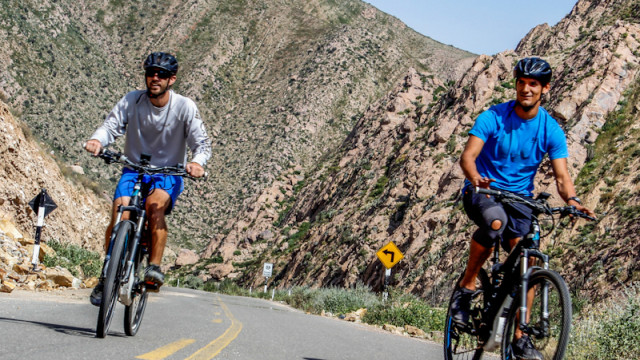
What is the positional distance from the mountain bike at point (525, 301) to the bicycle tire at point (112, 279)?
2994 millimetres

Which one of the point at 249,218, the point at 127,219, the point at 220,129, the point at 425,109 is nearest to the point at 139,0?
the point at 220,129

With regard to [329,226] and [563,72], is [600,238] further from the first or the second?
[329,226]

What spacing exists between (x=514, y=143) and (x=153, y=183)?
3420 mm

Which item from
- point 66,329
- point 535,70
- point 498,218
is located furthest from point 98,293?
point 535,70

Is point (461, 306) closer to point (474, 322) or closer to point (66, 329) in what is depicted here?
point (474, 322)

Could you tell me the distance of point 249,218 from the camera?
58969 millimetres

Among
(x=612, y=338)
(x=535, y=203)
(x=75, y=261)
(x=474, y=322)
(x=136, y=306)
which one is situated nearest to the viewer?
(x=535, y=203)

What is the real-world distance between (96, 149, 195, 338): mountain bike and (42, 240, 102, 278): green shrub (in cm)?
1078

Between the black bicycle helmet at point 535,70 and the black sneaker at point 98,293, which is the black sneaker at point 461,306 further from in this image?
the black sneaker at point 98,293

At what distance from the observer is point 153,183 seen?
20.1 ft

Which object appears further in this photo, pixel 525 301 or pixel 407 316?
pixel 407 316

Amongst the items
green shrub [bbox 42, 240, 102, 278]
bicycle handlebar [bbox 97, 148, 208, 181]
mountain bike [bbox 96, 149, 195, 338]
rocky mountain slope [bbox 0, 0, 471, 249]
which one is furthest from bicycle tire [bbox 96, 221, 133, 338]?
rocky mountain slope [bbox 0, 0, 471, 249]

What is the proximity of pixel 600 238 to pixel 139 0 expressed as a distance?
92.5 metres

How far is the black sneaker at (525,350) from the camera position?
4227mm
